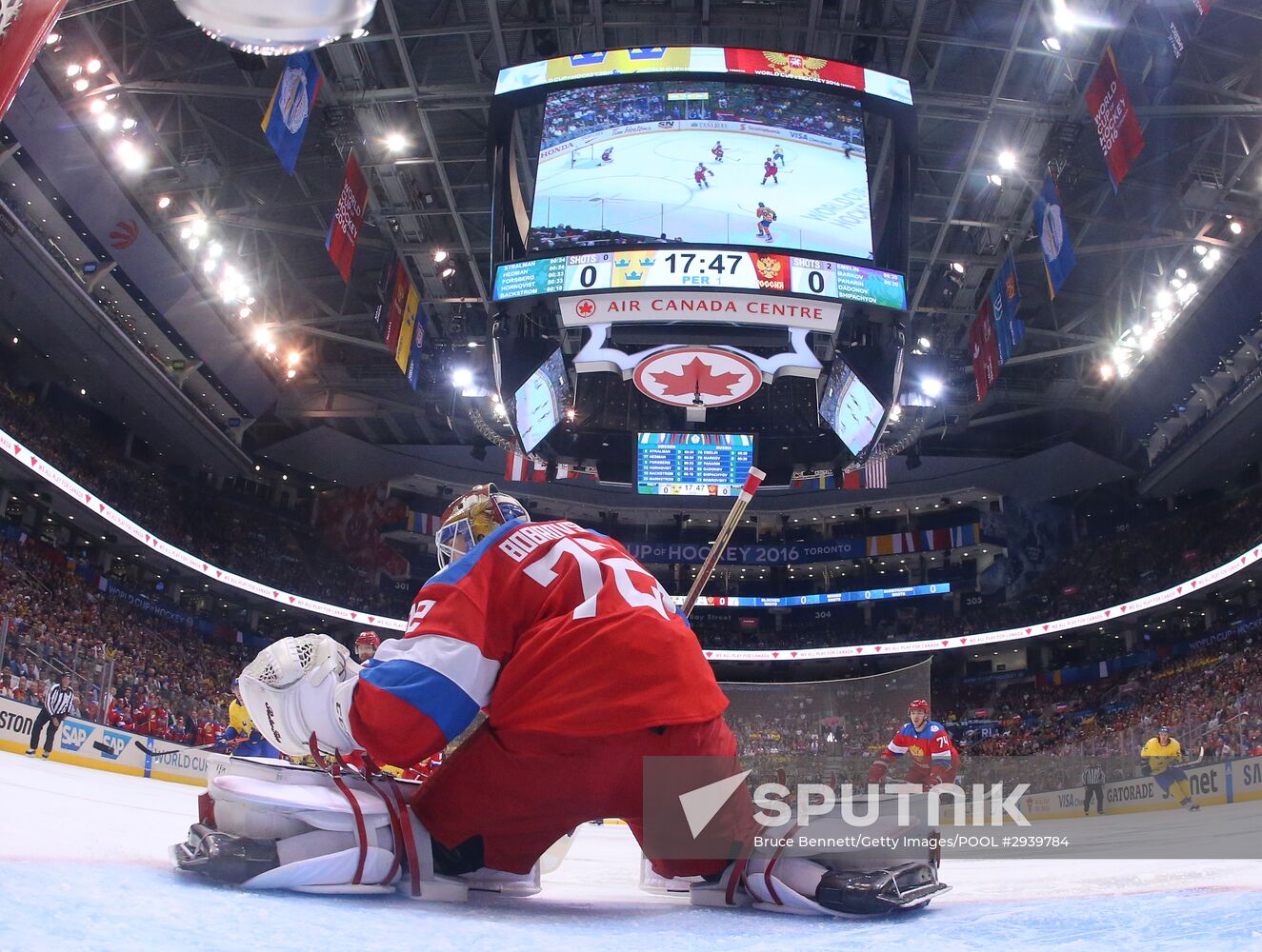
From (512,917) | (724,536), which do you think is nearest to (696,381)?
(724,536)

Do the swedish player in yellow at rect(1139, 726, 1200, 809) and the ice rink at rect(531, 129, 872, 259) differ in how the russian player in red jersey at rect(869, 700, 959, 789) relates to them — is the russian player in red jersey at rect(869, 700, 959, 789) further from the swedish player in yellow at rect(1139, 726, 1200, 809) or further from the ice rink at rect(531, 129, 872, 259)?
the swedish player in yellow at rect(1139, 726, 1200, 809)

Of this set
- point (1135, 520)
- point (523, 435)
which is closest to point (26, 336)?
point (523, 435)

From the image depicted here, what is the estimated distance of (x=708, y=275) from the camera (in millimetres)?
8461

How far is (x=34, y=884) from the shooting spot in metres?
1.40

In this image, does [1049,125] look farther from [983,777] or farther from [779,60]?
[983,777]

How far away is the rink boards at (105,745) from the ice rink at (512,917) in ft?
30.1

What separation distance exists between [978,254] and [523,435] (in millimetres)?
9208

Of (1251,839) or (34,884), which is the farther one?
(1251,839)

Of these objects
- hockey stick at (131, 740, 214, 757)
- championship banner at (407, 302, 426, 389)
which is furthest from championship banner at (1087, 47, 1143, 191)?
hockey stick at (131, 740, 214, 757)

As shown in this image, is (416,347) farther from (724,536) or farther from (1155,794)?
(724,536)

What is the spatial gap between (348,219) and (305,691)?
37.5ft

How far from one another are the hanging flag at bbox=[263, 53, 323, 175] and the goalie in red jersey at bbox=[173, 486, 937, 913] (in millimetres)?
8783

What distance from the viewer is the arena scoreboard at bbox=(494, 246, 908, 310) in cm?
845

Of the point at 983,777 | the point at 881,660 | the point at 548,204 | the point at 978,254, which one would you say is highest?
the point at 978,254
